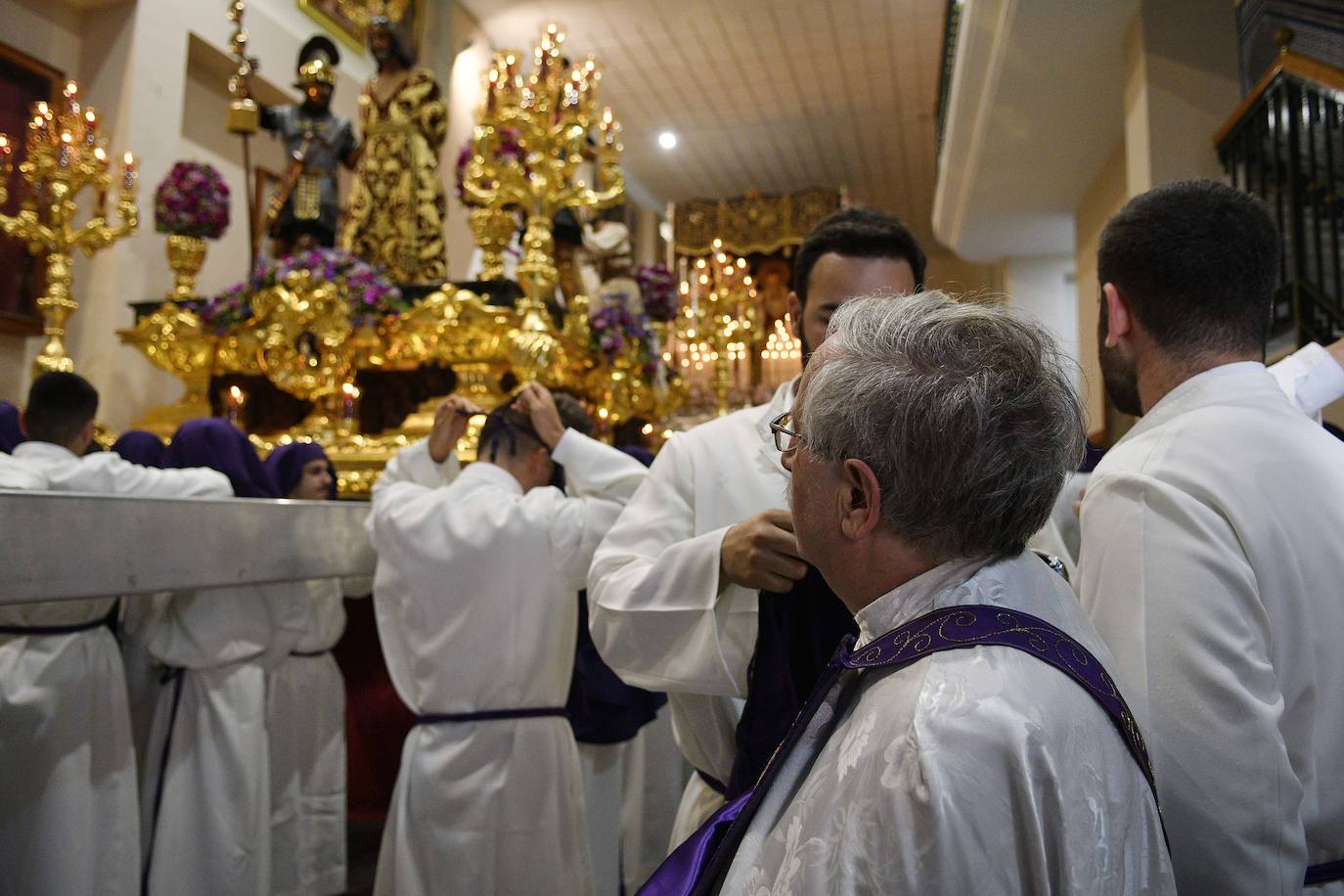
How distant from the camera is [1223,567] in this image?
144 cm

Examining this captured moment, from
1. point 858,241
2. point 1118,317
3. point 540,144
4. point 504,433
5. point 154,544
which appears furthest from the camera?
point 540,144

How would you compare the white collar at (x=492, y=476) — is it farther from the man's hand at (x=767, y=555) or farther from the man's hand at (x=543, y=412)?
the man's hand at (x=767, y=555)

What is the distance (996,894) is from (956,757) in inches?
5.1

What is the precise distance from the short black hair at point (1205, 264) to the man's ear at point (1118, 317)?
1.9 inches

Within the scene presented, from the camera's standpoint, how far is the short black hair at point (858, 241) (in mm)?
2248

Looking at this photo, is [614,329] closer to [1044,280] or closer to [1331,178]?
[1331,178]

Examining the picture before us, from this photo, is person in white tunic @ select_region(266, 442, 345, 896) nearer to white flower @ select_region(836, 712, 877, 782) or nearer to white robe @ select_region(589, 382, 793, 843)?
white robe @ select_region(589, 382, 793, 843)

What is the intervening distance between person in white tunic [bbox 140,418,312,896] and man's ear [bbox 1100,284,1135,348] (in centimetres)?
302

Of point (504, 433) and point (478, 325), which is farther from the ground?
point (478, 325)

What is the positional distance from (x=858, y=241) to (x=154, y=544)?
1802 millimetres

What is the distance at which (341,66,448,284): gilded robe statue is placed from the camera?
5.89m

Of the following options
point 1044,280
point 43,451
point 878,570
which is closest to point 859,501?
point 878,570

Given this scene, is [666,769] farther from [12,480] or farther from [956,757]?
[956,757]

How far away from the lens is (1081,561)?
1.63 meters
